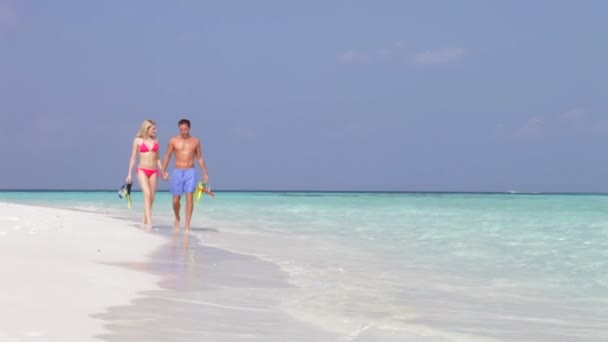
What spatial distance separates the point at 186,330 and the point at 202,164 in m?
7.97

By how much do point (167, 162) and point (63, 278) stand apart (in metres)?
6.49

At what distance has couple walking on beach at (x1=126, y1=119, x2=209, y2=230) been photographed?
1126 centimetres

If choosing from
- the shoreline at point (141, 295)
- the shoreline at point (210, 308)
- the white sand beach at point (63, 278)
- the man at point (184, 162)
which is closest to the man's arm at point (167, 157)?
the man at point (184, 162)

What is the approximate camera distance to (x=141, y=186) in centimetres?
1123

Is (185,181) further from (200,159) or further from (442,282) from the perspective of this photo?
(442,282)

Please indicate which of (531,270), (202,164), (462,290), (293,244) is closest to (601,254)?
(531,270)

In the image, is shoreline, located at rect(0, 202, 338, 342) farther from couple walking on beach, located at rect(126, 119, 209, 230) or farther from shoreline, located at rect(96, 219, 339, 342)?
couple walking on beach, located at rect(126, 119, 209, 230)

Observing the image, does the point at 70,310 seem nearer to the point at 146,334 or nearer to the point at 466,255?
the point at 146,334

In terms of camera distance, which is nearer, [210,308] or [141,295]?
[210,308]

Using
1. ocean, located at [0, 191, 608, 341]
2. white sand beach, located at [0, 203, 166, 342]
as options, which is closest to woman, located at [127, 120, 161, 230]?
ocean, located at [0, 191, 608, 341]

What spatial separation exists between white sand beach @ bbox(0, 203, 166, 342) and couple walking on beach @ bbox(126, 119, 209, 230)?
1.64 metres

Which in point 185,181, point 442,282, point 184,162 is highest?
point 184,162

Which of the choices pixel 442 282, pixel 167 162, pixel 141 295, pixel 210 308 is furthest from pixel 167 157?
pixel 210 308

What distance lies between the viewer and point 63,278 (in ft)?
17.5
